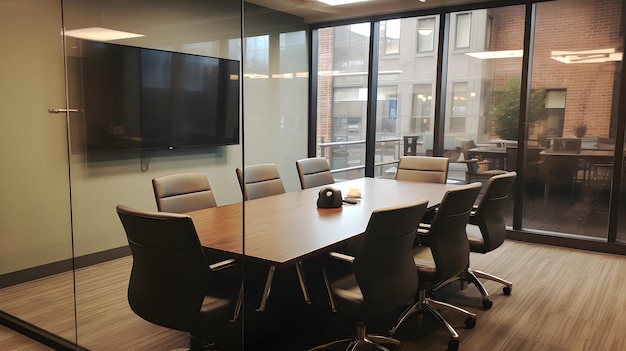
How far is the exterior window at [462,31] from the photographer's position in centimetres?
571

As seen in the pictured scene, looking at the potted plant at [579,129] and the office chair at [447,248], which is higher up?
the potted plant at [579,129]

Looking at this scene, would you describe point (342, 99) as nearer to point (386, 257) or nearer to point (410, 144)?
point (410, 144)

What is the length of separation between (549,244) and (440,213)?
313 cm

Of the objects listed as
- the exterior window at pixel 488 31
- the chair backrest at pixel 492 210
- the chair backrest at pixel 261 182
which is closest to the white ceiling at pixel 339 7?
the exterior window at pixel 488 31

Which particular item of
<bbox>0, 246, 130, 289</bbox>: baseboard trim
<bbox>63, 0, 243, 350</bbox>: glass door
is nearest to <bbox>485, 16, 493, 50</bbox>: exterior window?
<bbox>63, 0, 243, 350</bbox>: glass door

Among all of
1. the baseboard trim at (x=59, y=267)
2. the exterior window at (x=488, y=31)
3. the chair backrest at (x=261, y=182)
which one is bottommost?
the baseboard trim at (x=59, y=267)

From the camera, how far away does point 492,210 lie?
3449 mm

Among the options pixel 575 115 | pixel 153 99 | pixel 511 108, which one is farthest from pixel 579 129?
pixel 153 99

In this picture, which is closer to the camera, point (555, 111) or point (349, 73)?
point (555, 111)

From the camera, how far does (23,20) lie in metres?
3.16

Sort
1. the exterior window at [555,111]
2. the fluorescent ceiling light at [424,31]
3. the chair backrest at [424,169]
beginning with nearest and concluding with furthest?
the chair backrest at [424,169] → the exterior window at [555,111] → the fluorescent ceiling light at [424,31]

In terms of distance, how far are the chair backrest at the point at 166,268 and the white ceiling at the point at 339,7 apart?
4352 millimetres

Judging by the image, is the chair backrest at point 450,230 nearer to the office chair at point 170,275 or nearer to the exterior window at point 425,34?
the office chair at point 170,275

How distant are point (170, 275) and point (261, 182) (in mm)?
1937
